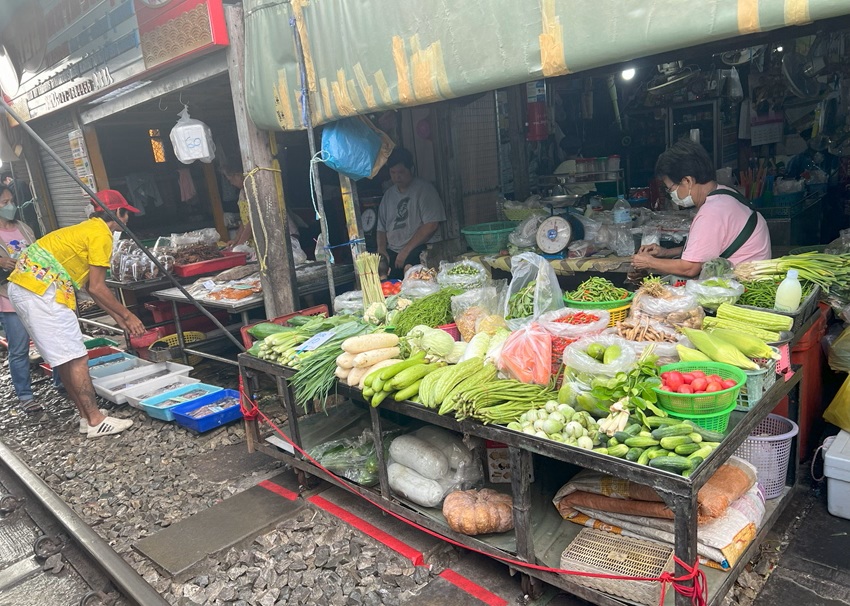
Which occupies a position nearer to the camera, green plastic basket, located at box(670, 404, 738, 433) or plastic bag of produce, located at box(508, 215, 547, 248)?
green plastic basket, located at box(670, 404, 738, 433)

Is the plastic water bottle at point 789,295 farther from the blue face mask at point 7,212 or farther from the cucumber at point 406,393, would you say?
the blue face mask at point 7,212

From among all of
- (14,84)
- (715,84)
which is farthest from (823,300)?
(14,84)

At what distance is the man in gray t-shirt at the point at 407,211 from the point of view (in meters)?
6.96

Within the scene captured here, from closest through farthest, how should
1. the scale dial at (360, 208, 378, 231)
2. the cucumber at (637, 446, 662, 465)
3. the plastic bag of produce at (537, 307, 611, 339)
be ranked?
1. the cucumber at (637, 446, 662, 465)
2. the plastic bag of produce at (537, 307, 611, 339)
3. the scale dial at (360, 208, 378, 231)

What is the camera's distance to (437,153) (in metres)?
7.99

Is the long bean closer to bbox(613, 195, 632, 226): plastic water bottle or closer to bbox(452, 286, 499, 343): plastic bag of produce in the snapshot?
bbox(452, 286, 499, 343): plastic bag of produce

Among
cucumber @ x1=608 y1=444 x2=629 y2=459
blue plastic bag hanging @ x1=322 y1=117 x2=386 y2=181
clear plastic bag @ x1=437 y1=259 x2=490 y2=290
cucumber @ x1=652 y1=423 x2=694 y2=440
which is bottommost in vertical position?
cucumber @ x1=608 y1=444 x2=629 y2=459

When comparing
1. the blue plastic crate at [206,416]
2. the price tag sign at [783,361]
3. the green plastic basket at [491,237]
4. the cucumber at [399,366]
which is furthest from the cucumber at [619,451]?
the blue plastic crate at [206,416]

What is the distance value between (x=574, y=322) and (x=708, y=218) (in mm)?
1388

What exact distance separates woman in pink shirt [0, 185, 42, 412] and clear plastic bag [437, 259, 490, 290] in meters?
4.94

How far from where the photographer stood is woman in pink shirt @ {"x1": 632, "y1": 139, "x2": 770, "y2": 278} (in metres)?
4.14

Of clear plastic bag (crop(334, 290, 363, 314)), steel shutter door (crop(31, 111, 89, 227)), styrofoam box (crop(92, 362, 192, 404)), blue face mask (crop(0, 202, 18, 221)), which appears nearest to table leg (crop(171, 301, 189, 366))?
styrofoam box (crop(92, 362, 192, 404))

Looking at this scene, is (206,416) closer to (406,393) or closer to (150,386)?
(150,386)

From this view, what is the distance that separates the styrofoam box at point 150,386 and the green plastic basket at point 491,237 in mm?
3558
